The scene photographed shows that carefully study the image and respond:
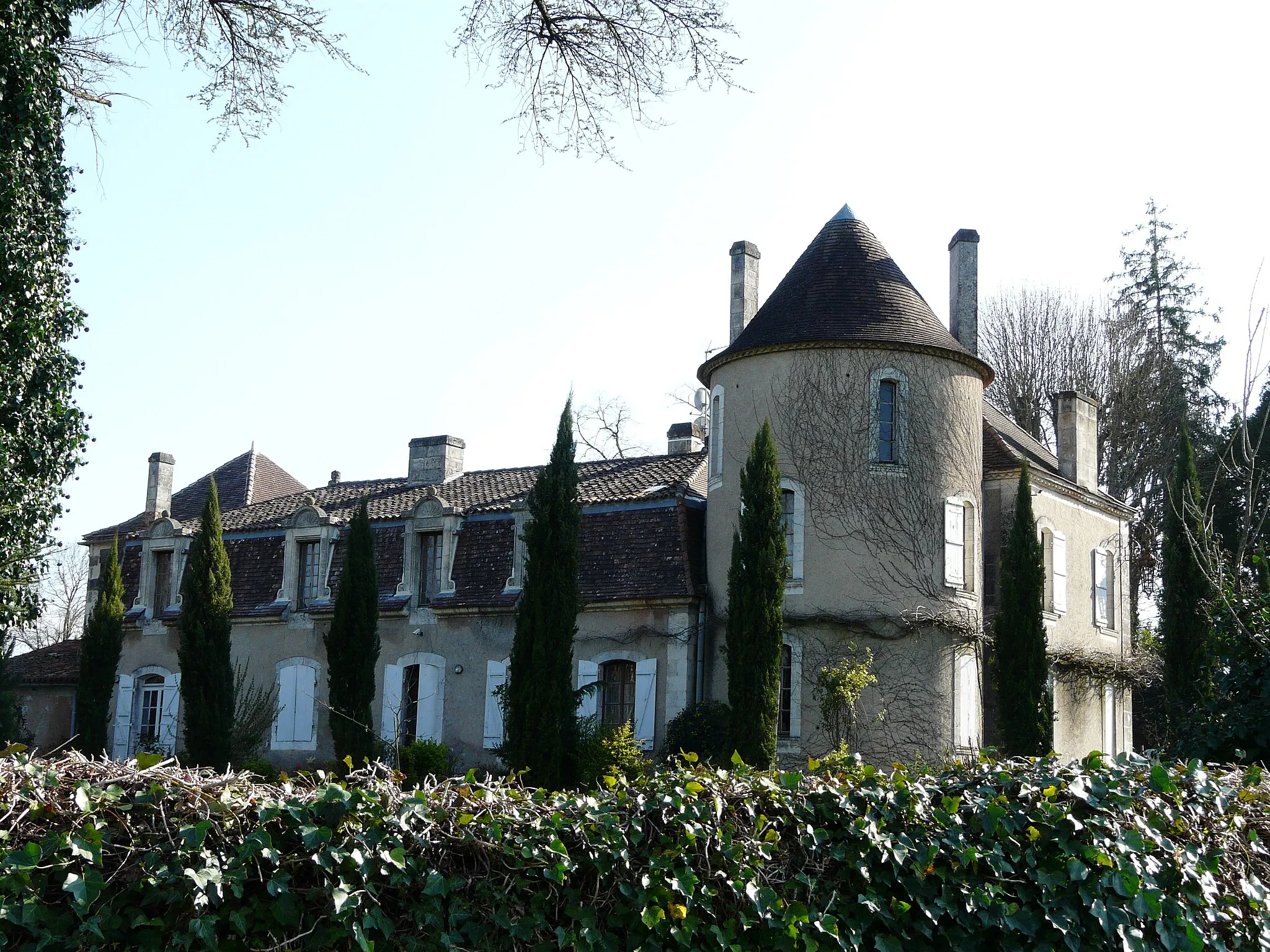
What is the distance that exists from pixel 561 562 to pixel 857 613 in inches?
188

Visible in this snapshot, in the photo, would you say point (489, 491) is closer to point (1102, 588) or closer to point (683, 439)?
point (683, 439)

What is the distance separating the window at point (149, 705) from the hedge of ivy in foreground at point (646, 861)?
24.0 meters

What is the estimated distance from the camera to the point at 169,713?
2859cm

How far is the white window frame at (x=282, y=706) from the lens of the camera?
27.0m

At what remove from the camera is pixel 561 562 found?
22125 mm

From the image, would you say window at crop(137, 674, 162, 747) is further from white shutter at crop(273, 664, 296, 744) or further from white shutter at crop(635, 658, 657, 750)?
white shutter at crop(635, 658, 657, 750)

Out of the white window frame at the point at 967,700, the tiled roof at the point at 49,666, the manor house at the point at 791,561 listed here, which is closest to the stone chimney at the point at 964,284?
the manor house at the point at 791,561

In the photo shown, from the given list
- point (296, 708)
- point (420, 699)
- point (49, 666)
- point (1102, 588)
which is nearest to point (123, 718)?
point (49, 666)

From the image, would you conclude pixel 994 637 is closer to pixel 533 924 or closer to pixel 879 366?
pixel 879 366

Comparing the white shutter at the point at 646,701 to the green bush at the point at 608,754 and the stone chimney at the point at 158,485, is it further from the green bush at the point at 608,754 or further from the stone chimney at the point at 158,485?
the stone chimney at the point at 158,485

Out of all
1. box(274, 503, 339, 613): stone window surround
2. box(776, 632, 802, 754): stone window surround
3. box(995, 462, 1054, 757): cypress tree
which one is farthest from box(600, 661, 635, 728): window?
box(274, 503, 339, 613): stone window surround

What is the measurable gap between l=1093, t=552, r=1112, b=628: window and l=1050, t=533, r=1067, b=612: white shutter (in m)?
1.37

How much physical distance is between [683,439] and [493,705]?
784 centimetres

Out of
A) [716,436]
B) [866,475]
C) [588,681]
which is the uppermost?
[716,436]
